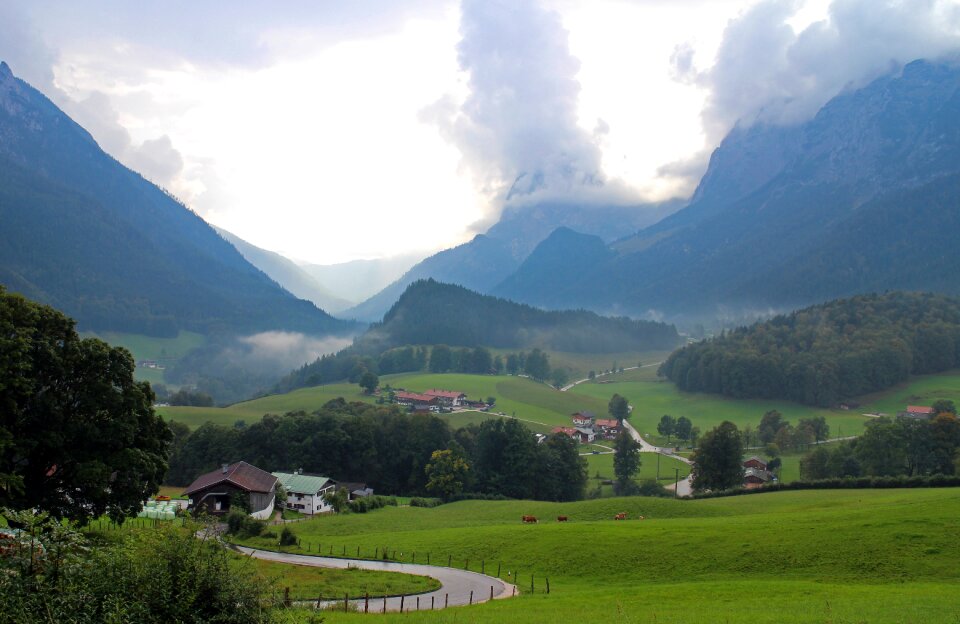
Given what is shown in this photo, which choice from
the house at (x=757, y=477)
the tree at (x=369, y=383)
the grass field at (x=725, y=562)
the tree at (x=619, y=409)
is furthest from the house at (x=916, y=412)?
the tree at (x=369, y=383)

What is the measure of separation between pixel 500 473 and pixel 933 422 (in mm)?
52306

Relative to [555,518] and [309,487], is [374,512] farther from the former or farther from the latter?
[555,518]

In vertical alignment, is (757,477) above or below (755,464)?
below

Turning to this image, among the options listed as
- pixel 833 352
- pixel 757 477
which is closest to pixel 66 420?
pixel 757 477

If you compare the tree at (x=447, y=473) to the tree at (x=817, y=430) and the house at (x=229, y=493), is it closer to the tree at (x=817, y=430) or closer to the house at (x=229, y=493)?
the house at (x=229, y=493)

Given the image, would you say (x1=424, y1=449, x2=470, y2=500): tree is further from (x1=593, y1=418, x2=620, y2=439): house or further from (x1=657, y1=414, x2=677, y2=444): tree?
(x1=593, y1=418, x2=620, y2=439): house

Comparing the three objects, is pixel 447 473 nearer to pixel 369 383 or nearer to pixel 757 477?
pixel 757 477

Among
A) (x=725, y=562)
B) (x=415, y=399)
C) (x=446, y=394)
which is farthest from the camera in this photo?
(x=446, y=394)

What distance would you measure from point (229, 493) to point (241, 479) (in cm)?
190

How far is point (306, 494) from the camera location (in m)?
74.9

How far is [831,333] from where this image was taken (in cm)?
17200

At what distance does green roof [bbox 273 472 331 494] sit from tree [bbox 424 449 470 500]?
13.4 meters

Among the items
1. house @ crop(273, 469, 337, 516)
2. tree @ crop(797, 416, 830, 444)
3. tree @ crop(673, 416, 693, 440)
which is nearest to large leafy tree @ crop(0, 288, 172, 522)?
house @ crop(273, 469, 337, 516)

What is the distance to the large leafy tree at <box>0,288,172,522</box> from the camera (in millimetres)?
27955
